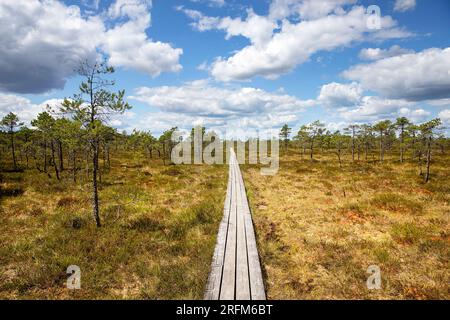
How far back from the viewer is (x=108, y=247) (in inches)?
402

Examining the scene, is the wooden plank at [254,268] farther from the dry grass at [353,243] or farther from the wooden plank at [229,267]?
the wooden plank at [229,267]

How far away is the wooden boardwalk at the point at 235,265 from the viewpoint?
7.10 metres

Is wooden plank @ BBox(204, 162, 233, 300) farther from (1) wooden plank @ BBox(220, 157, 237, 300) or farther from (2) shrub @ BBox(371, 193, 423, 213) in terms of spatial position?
(2) shrub @ BBox(371, 193, 423, 213)

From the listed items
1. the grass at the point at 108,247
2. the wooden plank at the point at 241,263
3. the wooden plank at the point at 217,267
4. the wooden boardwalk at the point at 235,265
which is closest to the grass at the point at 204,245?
the grass at the point at 108,247

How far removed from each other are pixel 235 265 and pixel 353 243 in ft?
18.9

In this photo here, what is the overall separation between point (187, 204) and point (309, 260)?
33.2 ft

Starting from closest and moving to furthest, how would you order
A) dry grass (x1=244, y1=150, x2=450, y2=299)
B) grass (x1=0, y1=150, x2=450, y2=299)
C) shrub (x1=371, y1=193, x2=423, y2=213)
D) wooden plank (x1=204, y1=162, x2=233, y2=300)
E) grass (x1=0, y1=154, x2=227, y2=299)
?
1. wooden plank (x1=204, y1=162, x2=233, y2=300)
2. grass (x1=0, y1=154, x2=227, y2=299)
3. grass (x1=0, y1=150, x2=450, y2=299)
4. dry grass (x1=244, y1=150, x2=450, y2=299)
5. shrub (x1=371, y1=193, x2=423, y2=213)

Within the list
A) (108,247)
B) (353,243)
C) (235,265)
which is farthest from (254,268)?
(108,247)

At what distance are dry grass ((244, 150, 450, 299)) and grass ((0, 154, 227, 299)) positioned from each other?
2850 millimetres

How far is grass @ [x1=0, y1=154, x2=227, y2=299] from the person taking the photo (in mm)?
7629

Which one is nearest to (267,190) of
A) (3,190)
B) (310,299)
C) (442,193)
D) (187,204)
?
(187,204)

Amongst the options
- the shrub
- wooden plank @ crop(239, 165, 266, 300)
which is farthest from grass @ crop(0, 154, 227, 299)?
the shrub

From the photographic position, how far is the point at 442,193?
2020 centimetres
